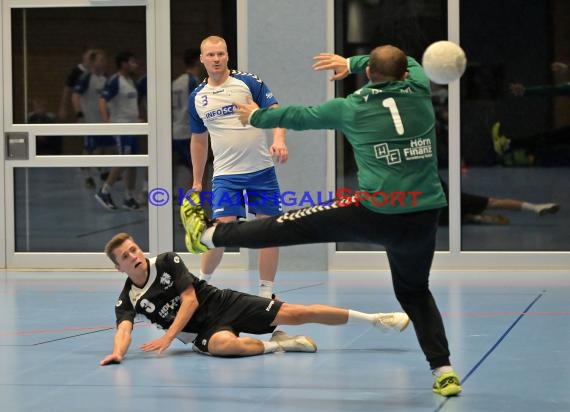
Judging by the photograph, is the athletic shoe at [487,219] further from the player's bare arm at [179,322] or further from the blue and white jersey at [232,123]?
the player's bare arm at [179,322]

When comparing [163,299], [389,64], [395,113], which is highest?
[389,64]

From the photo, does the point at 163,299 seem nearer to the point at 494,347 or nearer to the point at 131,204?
the point at 494,347

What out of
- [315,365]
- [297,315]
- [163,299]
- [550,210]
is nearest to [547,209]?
[550,210]

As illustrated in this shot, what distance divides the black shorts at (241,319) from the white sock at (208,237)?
102 cm

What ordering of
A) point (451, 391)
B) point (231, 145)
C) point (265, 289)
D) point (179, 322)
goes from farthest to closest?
point (231, 145) → point (265, 289) → point (179, 322) → point (451, 391)

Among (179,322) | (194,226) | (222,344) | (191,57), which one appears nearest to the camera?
(194,226)

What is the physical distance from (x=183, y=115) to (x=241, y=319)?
5600mm

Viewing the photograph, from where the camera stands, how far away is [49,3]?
12586 millimetres

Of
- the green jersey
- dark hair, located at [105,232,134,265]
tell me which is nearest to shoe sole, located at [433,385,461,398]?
the green jersey

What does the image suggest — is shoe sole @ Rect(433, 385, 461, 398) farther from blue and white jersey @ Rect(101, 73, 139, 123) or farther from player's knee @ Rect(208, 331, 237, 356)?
blue and white jersey @ Rect(101, 73, 139, 123)

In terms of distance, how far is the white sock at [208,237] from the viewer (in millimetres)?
6277

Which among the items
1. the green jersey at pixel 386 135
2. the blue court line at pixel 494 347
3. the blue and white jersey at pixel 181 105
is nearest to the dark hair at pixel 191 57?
the blue and white jersey at pixel 181 105

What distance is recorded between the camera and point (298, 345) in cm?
732

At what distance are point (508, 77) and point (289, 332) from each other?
506cm
